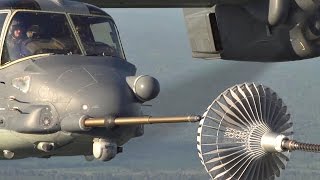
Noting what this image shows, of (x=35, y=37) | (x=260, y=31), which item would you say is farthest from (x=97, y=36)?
(x=260, y=31)

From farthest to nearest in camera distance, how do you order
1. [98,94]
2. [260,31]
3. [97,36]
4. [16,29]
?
[260,31], [97,36], [16,29], [98,94]

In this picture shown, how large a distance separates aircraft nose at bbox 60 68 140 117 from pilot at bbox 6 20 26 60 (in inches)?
48.4

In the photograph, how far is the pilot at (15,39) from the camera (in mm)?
15250

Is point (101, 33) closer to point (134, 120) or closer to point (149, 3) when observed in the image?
point (134, 120)

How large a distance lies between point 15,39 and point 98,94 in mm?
2141

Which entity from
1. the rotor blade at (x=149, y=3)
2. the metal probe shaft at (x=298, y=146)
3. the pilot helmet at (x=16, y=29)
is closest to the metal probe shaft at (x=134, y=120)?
the metal probe shaft at (x=298, y=146)

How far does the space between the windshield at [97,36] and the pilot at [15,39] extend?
92 cm

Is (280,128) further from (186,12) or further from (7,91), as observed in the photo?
(186,12)

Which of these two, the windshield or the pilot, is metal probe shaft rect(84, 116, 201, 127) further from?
the pilot

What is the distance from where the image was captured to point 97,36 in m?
A: 15.9

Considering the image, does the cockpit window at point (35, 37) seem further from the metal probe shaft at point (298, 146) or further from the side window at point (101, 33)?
the metal probe shaft at point (298, 146)

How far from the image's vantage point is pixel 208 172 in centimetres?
1180


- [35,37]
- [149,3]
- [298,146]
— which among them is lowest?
[149,3]

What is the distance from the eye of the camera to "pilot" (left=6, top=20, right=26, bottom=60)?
50.0 feet
